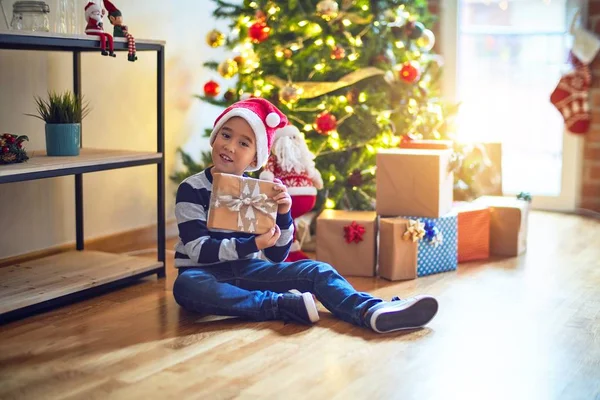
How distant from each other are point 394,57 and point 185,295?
1.63m

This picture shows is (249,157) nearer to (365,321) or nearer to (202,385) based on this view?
(365,321)

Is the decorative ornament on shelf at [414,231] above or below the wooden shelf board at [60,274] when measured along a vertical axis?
above

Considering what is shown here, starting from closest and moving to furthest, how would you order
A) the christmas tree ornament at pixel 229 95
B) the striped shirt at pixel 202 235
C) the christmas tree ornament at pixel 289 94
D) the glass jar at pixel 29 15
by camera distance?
the striped shirt at pixel 202 235 < the glass jar at pixel 29 15 < the christmas tree ornament at pixel 289 94 < the christmas tree ornament at pixel 229 95

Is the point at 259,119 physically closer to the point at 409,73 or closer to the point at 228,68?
the point at 228,68

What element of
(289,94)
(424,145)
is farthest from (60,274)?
(424,145)

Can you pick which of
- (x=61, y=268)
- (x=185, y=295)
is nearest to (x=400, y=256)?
(x=185, y=295)

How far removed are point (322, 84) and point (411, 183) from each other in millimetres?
619

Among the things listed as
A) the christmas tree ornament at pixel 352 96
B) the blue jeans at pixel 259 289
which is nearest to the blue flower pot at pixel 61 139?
the blue jeans at pixel 259 289

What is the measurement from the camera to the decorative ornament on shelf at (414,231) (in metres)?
3.00

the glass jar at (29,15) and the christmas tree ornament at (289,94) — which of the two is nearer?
the glass jar at (29,15)

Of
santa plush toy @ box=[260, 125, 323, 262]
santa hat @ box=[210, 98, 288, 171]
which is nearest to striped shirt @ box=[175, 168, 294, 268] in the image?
santa hat @ box=[210, 98, 288, 171]

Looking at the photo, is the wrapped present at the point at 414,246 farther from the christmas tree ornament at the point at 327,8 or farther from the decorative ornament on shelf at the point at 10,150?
the decorative ornament on shelf at the point at 10,150

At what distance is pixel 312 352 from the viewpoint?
7.16 ft

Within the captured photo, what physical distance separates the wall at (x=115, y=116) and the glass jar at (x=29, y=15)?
231 millimetres
